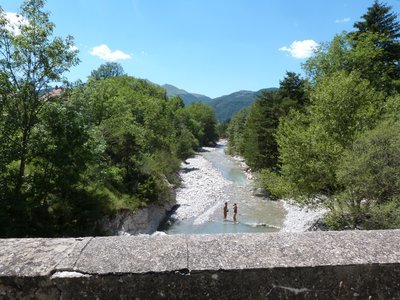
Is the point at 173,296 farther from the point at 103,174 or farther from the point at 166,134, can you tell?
the point at 166,134

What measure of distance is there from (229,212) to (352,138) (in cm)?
1251

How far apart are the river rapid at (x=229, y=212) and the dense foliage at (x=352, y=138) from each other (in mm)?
3030

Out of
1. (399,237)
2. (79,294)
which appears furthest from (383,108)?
(79,294)

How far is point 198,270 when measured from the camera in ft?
7.05

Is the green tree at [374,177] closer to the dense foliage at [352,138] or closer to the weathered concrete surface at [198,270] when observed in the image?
the dense foliage at [352,138]

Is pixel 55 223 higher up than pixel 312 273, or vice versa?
pixel 312 273

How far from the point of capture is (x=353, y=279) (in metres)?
2.24

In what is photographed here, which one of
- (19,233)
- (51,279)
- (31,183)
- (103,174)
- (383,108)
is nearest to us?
(51,279)

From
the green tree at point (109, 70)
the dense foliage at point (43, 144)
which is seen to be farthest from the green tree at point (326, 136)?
the green tree at point (109, 70)

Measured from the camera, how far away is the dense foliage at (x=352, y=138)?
16.0m

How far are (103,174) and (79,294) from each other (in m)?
16.9

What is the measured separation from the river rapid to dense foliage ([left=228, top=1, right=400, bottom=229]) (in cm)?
303

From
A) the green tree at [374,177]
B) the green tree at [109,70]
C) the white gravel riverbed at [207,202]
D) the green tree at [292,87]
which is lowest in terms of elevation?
the white gravel riverbed at [207,202]

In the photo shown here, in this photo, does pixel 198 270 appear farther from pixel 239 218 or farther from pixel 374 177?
pixel 239 218
